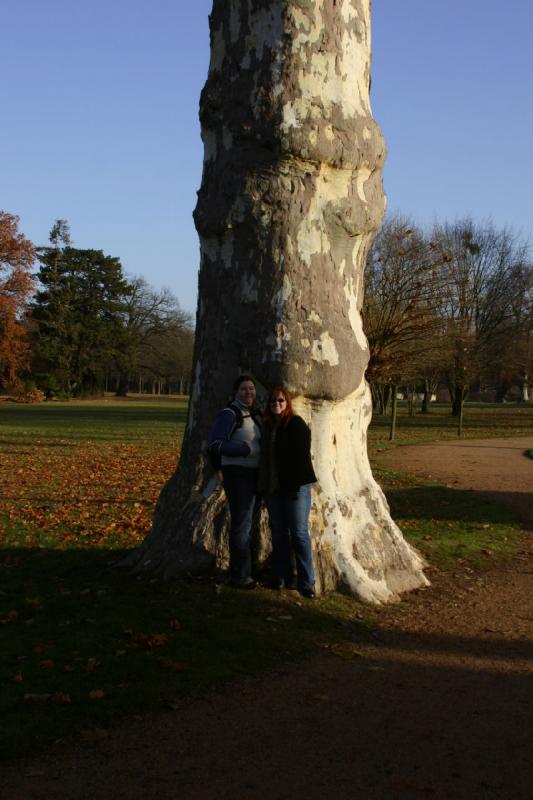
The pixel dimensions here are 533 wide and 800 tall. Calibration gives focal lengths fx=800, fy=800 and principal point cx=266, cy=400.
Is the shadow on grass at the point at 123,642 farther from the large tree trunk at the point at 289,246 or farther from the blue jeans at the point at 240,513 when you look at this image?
the large tree trunk at the point at 289,246

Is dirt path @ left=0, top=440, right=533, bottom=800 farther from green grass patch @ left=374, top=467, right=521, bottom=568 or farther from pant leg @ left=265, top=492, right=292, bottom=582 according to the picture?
green grass patch @ left=374, top=467, right=521, bottom=568

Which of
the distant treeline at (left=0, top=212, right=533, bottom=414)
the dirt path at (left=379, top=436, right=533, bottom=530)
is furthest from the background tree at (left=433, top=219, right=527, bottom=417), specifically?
the dirt path at (left=379, top=436, right=533, bottom=530)

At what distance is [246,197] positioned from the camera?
6738mm

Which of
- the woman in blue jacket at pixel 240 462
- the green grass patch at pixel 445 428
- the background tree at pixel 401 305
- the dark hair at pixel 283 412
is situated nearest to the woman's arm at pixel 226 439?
the woman in blue jacket at pixel 240 462

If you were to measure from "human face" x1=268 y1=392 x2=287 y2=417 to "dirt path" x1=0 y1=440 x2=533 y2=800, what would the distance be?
1.82 meters

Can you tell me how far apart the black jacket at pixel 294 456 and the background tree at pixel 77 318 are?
5913cm

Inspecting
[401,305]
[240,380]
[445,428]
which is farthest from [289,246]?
[445,428]

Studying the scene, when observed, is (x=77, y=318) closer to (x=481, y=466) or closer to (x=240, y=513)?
(x=481, y=466)

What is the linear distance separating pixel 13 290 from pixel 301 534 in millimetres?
51333

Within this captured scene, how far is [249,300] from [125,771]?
154 inches

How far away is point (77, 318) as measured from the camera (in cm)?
6681

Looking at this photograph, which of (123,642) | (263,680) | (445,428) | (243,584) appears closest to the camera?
(263,680)

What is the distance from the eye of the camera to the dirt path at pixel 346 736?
12.6ft

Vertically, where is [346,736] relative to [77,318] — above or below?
below
